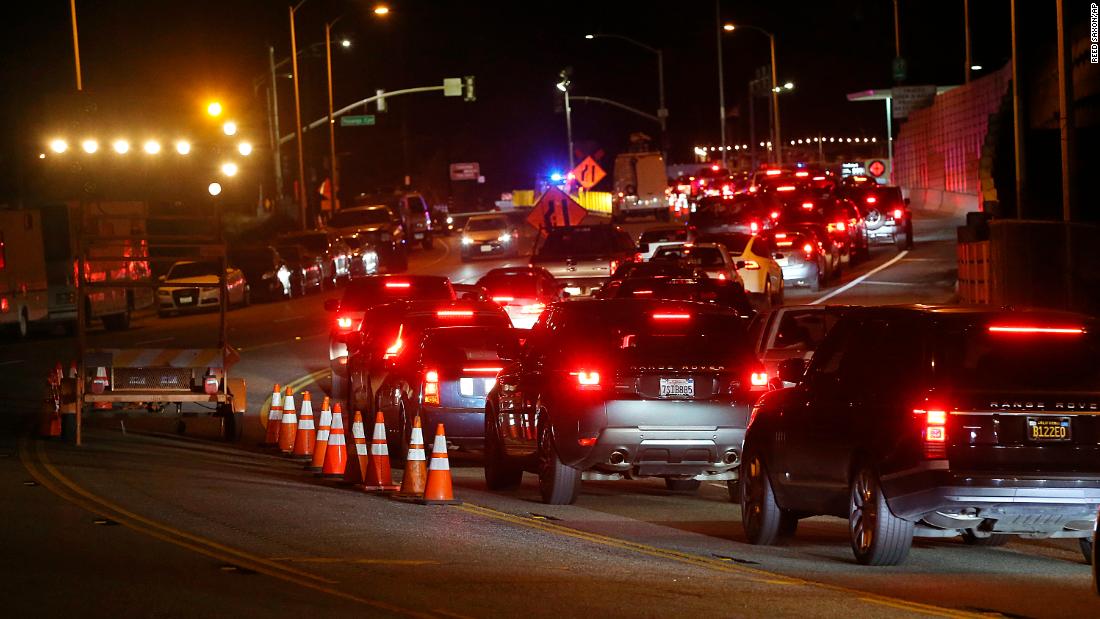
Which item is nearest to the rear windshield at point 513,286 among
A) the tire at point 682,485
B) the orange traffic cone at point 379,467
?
the tire at point 682,485

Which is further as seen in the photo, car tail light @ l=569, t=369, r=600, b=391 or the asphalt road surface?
car tail light @ l=569, t=369, r=600, b=391

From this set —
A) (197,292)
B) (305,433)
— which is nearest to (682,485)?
(305,433)

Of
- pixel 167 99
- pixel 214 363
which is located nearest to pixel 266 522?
pixel 214 363

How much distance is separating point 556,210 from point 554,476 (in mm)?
25490

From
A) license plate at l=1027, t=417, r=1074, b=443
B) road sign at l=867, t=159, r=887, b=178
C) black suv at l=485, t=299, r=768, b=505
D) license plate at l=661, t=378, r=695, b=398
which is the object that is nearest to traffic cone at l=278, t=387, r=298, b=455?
black suv at l=485, t=299, r=768, b=505

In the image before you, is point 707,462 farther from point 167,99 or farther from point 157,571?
point 167,99

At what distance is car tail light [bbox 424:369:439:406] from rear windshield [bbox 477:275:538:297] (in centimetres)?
1518

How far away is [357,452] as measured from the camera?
1535cm

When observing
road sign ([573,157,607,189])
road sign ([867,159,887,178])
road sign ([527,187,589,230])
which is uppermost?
road sign ([867,159,887,178])

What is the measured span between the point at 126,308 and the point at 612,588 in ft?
101

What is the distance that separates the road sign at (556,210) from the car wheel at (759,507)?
2681 cm

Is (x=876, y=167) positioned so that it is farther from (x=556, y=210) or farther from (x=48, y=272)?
(x=48, y=272)

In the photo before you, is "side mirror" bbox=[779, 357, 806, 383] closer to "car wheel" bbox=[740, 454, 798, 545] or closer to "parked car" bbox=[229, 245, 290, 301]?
"car wheel" bbox=[740, 454, 798, 545]

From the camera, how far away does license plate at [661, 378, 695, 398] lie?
43.7 ft
